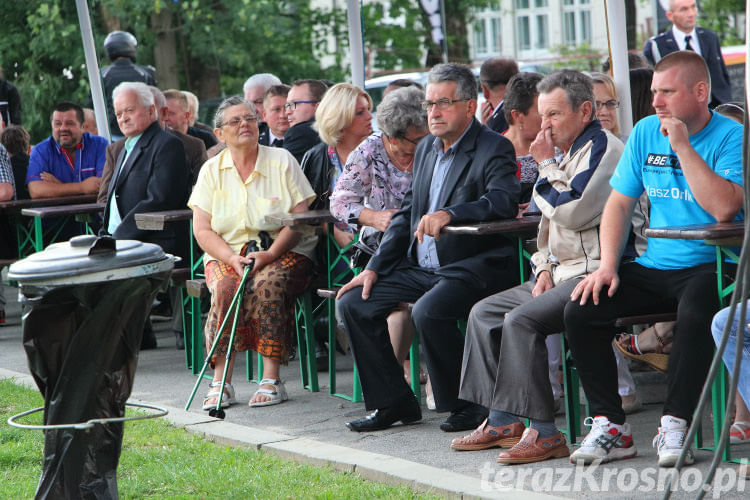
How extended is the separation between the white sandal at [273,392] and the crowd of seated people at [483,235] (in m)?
0.01

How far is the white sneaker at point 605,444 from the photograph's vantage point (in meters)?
4.70

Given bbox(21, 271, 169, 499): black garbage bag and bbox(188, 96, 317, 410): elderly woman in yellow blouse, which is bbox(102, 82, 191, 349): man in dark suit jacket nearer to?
bbox(188, 96, 317, 410): elderly woman in yellow blouse

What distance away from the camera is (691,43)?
363 inches

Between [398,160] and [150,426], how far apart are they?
1.95 meters

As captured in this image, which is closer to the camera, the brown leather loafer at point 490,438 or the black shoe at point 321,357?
the brown leather loafer at point 490,438

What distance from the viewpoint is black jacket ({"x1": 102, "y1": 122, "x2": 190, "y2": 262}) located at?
775 centimetres

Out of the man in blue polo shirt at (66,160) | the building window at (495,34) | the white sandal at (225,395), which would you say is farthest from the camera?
the building window at (495,34)

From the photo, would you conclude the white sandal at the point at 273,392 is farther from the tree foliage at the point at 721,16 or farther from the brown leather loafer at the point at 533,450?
the tree foliage at the point at 721,16

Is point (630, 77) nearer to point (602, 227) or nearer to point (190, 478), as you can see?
point (602, 227)

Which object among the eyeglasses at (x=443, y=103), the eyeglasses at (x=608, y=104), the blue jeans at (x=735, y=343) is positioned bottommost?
the blue jeans at (x=735, y=343)

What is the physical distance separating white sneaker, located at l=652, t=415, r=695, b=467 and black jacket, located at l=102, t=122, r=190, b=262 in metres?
4.10

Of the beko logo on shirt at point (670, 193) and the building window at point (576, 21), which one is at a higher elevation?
the building window at point (576, 21)

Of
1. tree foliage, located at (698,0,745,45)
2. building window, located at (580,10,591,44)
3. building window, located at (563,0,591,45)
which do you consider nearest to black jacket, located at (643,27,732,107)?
tree foliage, located at (698,0,745,45)

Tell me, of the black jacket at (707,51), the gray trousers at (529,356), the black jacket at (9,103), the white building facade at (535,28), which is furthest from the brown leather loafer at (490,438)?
the white building facade at (535,28)
